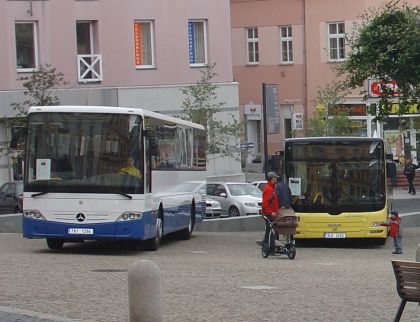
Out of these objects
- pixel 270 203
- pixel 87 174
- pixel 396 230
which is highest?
pixel 87 174

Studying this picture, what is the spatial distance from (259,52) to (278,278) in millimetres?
46707

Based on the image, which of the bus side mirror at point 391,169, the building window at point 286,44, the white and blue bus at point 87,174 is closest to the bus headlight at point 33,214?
the white and blue bus at point 87,174

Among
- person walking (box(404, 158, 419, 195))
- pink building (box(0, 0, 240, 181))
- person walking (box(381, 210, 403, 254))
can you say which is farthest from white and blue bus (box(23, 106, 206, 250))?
person walking (box(404, 158, 419, 195))

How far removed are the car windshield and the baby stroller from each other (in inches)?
653

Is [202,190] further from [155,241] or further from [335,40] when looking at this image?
[335,40]

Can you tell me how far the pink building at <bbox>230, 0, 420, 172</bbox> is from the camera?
204 ft

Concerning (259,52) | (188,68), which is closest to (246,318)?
(188,68)

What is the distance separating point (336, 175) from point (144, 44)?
21.4 metres

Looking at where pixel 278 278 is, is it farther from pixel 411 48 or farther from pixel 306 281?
pixel 411 48

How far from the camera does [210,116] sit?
4638 cm

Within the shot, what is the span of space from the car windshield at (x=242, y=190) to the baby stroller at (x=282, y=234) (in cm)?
1659

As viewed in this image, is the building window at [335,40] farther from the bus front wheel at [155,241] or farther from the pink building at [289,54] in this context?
the bus front wheel at [155,241]

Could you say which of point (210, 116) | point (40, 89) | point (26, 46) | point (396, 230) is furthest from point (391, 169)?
point (26, 46)

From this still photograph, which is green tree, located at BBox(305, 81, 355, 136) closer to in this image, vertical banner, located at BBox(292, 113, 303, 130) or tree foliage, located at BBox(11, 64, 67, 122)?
vertical banner, located at BBox(292, 113, 303, 130)
